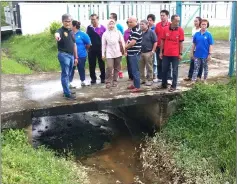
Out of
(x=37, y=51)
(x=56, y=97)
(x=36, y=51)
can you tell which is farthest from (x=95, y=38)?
(x=36, y=51)

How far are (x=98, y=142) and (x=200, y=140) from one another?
2254 millimetres

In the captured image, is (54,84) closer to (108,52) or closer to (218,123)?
(108,52)

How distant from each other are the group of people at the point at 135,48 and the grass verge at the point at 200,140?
66cm

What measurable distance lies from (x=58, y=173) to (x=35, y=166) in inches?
14.4

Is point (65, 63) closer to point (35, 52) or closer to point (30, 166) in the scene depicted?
point (30, 166)

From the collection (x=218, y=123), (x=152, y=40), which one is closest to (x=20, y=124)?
(x=152, y=40)

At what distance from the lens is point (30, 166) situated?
15.3ft

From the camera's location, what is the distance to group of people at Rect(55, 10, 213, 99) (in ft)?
20.4

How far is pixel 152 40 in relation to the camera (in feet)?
22.3

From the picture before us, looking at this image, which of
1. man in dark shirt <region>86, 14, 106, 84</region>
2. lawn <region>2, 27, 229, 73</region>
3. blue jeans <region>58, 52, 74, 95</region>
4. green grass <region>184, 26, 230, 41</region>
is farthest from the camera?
green grass <region>184, 26, 230, 41</region>

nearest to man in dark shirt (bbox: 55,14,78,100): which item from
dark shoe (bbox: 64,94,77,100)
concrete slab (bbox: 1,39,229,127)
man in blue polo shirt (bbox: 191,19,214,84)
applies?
dark shoe (bbox: 64,94,77,100)

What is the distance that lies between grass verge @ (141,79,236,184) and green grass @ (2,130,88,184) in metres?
1.54

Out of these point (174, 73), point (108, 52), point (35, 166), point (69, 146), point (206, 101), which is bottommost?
point (69, 146)

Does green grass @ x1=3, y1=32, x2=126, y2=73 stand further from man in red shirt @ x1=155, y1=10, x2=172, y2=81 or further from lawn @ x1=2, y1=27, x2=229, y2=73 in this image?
man in red shirt @ x1=155, y1=10, x2=172, y2=81
